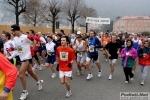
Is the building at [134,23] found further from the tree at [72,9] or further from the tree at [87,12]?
the tree at [72,9]

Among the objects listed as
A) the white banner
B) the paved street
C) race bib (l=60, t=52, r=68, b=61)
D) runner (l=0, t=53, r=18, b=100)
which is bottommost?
the paved street

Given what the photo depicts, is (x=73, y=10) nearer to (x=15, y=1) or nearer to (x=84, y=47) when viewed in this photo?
(x=15, y=1)

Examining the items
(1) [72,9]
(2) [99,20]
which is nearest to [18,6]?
(2) [99,20]

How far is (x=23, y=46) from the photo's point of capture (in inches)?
219

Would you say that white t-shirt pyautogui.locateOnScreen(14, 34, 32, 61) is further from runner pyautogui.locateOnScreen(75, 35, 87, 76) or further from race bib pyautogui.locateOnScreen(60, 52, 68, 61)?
runner pyautogui.locateOnScreen(75, 35, 87, 76)

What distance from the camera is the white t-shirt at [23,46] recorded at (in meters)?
5.56

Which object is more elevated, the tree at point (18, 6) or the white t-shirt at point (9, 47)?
the tree at point (18, 6)

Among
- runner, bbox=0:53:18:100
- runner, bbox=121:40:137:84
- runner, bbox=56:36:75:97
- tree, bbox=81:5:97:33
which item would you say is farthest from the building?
runner, bbox=0:53:18:100

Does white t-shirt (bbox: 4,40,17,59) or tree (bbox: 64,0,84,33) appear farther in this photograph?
tree (bbox: 64,0,84,33)

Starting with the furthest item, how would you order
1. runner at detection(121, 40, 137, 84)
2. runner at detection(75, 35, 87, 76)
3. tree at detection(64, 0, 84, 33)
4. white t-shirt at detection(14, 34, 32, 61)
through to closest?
tree at detection(64, 0, 84, 33) → runner at detection(75, 35, 87, 76) → runner at detection(121, 40, 137, 84) → white t-shirt at detection(14, 34, 32, 61)

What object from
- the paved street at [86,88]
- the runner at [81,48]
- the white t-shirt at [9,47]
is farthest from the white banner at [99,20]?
the white t-shirt at [9,47]

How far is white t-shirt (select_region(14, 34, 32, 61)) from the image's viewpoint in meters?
5.56

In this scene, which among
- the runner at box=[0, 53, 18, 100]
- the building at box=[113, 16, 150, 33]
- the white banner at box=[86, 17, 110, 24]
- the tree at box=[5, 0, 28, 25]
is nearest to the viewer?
the runner at box=[0, 53, 18, 100]

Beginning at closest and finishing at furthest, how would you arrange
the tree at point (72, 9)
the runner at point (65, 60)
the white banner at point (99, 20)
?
1. the runner at point (65, 60)
2. the white banner at point (99, 20)
3. the tree at point (72, 9)
